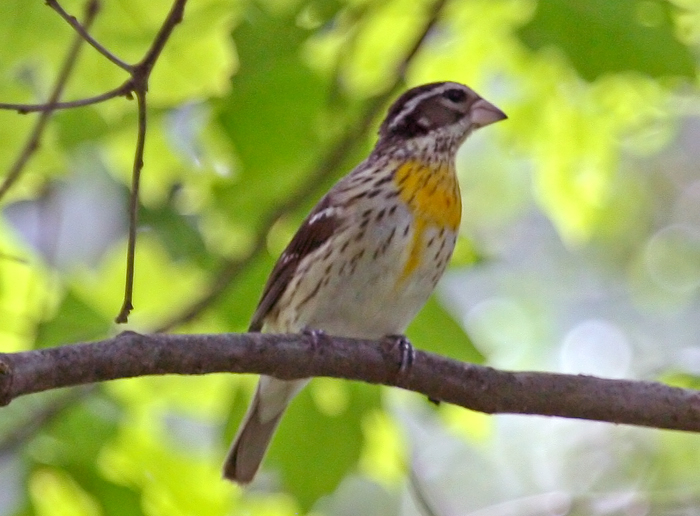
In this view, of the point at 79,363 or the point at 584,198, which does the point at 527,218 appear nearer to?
the point at 584,198

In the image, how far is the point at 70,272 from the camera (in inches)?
229

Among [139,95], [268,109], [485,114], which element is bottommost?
[485,114]

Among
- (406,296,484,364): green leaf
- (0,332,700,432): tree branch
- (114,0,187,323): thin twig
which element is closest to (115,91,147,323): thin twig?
(114,0,187,323): thin twig

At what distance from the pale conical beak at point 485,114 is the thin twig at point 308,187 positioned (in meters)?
0.44

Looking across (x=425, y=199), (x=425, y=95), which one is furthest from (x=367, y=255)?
(x=425, y=95)

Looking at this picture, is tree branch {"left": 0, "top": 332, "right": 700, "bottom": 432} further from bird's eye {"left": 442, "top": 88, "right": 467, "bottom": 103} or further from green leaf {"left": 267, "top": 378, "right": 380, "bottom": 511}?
bird's eye {"left": 442, "top": 88, "right": 467, "bottom": 103}

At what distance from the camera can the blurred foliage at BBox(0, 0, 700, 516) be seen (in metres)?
4.53

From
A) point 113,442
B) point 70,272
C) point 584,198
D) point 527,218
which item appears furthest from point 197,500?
point 527,218

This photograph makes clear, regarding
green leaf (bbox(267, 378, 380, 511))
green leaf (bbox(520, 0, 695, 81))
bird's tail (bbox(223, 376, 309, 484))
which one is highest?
green leaf (bbox(520, 0, 695, 81))

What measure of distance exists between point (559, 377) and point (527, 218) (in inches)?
346

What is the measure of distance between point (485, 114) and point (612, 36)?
108cm

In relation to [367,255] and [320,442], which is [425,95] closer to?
[367,255]

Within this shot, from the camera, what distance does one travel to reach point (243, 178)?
16.3 feet

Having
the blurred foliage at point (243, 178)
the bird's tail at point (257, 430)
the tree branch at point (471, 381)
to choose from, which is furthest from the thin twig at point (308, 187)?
the tree branch at point (471, 381)
